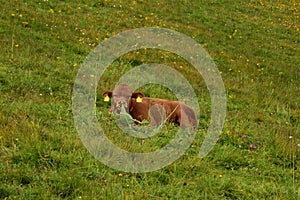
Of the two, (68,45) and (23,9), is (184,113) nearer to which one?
(68,45)

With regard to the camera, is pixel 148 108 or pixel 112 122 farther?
pixel 148 108

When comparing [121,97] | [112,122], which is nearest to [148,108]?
[121,97]

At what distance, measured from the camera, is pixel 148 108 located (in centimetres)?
844

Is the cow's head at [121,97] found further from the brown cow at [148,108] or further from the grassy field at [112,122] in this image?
the grassy field at [112,122]

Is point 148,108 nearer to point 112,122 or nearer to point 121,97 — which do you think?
point 121,97

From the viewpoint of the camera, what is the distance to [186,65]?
14.4 metres

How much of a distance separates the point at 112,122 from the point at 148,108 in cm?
117

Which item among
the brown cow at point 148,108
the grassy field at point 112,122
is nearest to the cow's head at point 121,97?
the brown cow at point 148,108

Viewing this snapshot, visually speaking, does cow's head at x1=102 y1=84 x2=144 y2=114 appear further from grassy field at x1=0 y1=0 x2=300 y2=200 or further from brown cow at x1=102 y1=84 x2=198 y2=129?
grassy field at x1=0 y1=0 x2=300 y2=200

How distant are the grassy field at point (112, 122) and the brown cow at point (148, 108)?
0.40 metres

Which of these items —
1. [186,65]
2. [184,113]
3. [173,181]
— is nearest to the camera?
[173,181]

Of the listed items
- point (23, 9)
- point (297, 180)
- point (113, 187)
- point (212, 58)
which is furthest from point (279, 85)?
point (113, 187)

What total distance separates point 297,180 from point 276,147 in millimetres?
1226

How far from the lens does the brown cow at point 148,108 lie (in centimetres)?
807
